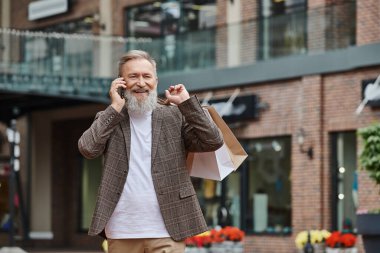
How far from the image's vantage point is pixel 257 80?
2597 cm

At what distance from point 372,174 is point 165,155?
8.63 meters

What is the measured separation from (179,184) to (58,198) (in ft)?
97.4

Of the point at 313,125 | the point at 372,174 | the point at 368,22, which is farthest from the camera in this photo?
the point at 313,125

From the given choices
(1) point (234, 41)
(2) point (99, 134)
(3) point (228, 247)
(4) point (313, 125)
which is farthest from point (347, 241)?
(2) point (99, 134)

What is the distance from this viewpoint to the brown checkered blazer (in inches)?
223

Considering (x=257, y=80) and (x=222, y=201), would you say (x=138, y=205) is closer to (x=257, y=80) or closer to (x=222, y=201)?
(x=257, y=80)

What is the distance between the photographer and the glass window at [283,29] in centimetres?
2483

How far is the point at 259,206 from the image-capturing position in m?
26.5

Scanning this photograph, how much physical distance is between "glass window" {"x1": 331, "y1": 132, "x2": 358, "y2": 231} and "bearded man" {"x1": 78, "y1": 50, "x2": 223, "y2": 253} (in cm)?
1815

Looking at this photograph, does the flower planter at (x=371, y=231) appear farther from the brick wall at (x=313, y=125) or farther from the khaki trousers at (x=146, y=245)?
the brick wall at (x=313, y=125)

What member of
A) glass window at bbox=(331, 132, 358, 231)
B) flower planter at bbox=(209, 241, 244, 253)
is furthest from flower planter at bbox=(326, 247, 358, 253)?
glass window at bbox=(331, 132, 358, 231)

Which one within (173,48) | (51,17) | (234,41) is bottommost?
(173,48)

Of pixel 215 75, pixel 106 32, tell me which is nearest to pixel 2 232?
pixel 106 32

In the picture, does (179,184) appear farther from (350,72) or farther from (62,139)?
(62,139)
